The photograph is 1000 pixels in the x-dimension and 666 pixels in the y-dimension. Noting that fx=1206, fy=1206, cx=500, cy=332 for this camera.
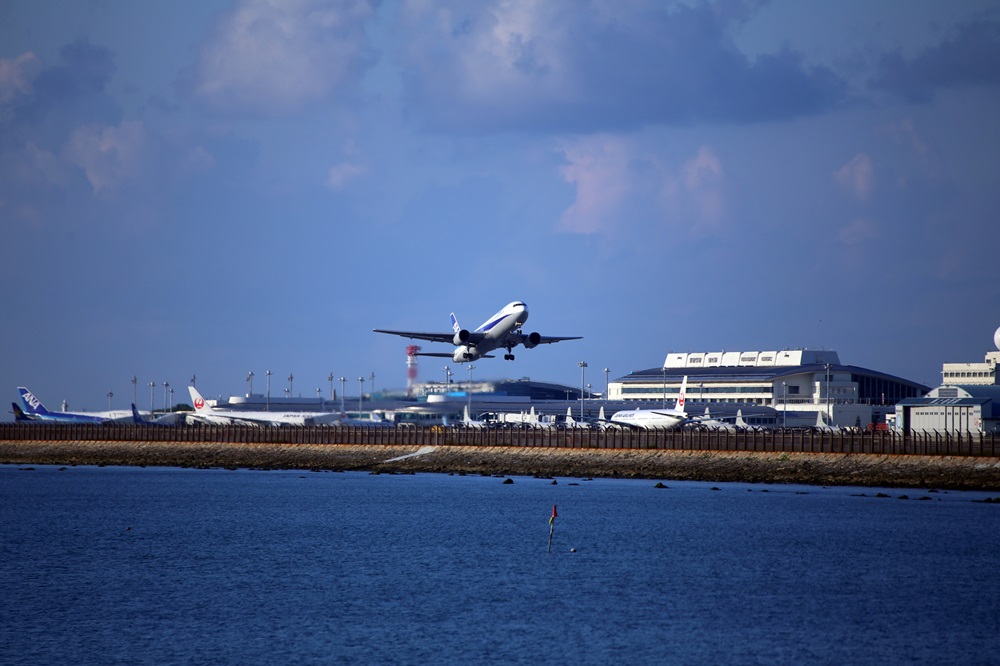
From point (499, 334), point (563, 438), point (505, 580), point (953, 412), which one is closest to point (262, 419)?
point (563, 438)

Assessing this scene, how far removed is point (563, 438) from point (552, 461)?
5679 mm

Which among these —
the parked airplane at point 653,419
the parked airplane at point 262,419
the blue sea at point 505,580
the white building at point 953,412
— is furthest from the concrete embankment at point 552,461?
the parked airplane at point 262,419

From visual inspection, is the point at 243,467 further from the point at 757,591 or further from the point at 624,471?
the point at 757,591

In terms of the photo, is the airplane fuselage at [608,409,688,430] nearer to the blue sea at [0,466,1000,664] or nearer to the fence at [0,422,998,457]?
the fence at [0,422,998,457]

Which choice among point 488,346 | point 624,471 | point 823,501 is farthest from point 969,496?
point 488,346

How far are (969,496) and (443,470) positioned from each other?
55479mm

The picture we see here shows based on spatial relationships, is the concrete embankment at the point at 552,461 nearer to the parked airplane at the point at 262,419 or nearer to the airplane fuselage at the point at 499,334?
the airplane fuselage at the point at 499,334

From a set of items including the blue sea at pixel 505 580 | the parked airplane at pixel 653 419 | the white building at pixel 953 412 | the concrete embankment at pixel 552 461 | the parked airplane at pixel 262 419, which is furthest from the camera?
the parked airplane at pixel 262 419

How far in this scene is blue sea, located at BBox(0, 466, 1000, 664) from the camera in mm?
38219

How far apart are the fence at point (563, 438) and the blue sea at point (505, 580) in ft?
36.9

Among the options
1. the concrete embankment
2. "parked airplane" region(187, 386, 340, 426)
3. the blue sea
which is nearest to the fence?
the concrete embankment

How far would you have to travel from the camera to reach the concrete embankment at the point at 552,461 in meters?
96.5

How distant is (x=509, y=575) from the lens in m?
52.6

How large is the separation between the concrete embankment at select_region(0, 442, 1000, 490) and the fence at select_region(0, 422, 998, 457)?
135cm
